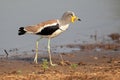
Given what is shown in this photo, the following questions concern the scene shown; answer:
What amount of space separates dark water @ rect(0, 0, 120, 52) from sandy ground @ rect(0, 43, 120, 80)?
1499 mm

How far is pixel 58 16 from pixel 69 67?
21.9 ft

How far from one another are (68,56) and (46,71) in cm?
288

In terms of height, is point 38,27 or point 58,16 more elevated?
point 58,16

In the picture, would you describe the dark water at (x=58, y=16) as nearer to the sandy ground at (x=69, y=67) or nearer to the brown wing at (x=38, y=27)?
the sandy ground at (x=69, y=67)

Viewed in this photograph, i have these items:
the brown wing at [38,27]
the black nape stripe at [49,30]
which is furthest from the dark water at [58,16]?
the black nape stripe at [49,30]

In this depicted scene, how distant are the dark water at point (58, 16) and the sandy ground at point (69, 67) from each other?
1.50 m

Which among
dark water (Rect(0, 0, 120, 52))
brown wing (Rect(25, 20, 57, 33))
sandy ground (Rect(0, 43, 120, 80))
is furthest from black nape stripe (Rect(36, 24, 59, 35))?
dark water (Rect(0, 0, 120, 52))

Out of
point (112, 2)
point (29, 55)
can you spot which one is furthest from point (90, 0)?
point (29, 55)

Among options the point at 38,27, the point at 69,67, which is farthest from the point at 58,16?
the point at 69,67

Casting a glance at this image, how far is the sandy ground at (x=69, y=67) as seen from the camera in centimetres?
819

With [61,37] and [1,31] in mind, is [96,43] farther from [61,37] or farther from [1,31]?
[1,31]

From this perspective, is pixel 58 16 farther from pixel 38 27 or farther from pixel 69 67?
pixel 69 67

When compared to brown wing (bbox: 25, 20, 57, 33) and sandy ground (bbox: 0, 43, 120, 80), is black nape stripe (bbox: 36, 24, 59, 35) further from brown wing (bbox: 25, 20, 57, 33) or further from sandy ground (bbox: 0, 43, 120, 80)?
sandy ground (bbox: 0, 43, 120, 80)

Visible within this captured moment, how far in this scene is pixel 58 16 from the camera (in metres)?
16.5
